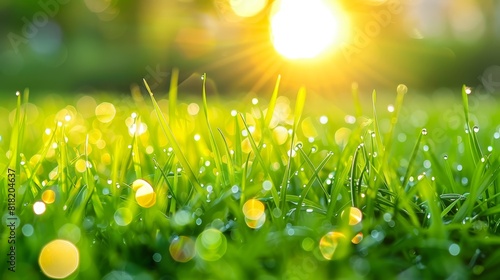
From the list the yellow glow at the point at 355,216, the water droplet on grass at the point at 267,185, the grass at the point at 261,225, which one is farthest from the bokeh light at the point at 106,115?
the yellow glow at the point at 355,216

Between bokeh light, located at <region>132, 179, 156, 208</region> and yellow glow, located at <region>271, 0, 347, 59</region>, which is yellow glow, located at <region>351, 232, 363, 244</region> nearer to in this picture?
bokeh light, located at <region>132, 179, 156, 208</region>

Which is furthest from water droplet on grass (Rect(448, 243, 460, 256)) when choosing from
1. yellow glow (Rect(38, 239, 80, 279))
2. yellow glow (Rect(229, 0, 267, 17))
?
yellow glow (Rect(229, 0, 267, 17))

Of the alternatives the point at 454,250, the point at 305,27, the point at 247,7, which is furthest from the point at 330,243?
the point at 247,7

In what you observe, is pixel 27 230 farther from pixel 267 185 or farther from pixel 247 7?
pixel 247 7

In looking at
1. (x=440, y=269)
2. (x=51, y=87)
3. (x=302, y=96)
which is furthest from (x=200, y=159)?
(x=51, y=87)

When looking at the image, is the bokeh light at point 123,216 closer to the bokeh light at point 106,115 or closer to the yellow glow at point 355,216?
the yellow glow at point 355,216

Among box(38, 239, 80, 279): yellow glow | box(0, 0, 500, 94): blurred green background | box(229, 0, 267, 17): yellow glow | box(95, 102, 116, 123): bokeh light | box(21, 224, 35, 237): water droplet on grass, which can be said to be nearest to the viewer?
box(38, 239, 80, 279): yellow glow
